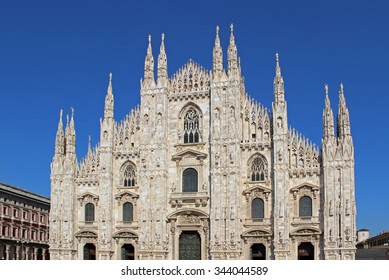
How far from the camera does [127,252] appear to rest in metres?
51.3

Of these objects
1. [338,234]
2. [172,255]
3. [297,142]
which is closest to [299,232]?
[338,234]

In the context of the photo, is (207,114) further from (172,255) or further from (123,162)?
(172,255)

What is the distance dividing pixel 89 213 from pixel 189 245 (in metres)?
10.6

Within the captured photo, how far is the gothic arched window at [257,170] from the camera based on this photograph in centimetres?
4800

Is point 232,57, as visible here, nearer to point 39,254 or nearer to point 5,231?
point 5,231

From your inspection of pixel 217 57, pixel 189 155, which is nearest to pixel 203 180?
pixel 189 155

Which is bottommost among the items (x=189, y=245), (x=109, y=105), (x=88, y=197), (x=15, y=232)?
(x=189, y=245)

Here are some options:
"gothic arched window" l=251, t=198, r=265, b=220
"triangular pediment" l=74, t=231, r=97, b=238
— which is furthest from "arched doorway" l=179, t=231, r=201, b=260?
"triangular pediment" l=74, t=231, r=97, b=238

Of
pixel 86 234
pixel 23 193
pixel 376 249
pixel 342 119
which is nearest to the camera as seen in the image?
pixel 342 119

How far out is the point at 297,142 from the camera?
47.4 metres

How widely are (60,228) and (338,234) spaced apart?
26.0 m

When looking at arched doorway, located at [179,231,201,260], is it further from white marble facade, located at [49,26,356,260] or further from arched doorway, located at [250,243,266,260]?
arched doorway, located at [250,243,266,260]

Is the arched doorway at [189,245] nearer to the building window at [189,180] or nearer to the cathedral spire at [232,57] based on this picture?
the building window at [189,180]

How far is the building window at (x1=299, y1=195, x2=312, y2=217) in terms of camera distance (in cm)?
4628
